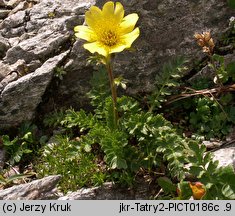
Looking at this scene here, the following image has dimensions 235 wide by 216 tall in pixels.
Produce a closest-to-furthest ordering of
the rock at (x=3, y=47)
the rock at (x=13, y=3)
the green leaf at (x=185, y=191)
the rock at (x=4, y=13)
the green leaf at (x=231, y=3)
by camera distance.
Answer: the green leaf at (x=185, y=191) → the green leaf at (x=231, y=3) → the rock at (x=3, y=47) → the rock at (x=4, y=13) → the rock at (x=13, y=3)

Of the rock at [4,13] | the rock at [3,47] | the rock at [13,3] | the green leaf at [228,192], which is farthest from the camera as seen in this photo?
the rock at [13,3]

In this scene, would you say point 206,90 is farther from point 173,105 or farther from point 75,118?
point 75,118

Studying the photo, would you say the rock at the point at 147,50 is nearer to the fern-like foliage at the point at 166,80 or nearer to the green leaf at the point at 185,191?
the fern-like foliage at the point at 166,80

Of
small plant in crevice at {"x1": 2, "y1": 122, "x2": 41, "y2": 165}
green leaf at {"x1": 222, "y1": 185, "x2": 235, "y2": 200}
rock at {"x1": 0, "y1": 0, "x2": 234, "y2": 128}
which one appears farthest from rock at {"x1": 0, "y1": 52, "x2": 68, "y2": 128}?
green leaf at {"x1": 222, "y1": 185, "x2": 235, "y2": 200}

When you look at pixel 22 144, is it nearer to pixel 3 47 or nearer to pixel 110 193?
pixel 110 193

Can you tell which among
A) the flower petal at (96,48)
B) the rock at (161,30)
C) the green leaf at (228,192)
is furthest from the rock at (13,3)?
the green leaf at (228,192)

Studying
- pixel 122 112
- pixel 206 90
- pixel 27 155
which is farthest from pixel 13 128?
pixel 206 90

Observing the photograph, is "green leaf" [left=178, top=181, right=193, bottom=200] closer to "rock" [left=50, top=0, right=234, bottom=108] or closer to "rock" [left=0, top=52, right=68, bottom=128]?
"rock" [left=50, top=0, right=234, bottom=108]

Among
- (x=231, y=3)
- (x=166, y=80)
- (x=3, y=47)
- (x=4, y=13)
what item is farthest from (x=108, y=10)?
(x=4, y=13)
